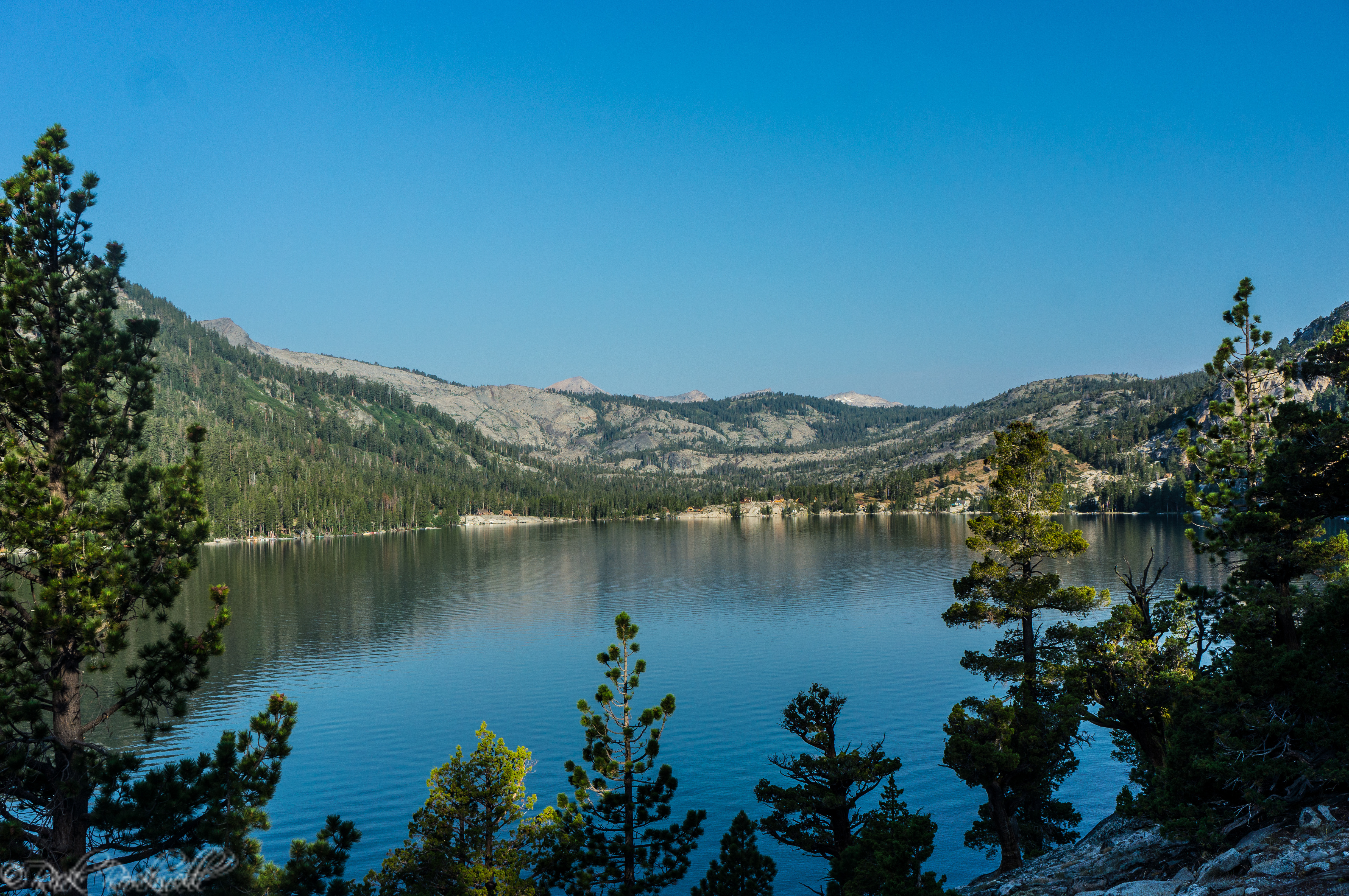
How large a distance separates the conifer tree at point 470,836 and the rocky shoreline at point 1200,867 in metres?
13.8

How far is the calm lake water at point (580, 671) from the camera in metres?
39.2

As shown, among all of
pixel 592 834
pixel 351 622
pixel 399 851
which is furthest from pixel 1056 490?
pixel 351 622

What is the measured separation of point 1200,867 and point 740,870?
39.5ft

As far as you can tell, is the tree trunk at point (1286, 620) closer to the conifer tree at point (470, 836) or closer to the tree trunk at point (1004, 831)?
the tree trunk at point (1004, 831)

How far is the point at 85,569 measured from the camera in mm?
16234

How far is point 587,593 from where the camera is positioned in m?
112

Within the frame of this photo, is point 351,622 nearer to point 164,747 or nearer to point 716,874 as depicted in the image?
point 164,747

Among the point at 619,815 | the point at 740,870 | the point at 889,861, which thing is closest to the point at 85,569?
the point at 619,815

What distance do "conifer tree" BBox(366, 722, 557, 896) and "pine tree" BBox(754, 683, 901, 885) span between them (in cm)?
824

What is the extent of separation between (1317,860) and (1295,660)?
4.56m

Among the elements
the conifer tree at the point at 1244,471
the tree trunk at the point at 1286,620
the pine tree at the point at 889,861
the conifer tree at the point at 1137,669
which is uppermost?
the conifer tree at the point at 1244,471

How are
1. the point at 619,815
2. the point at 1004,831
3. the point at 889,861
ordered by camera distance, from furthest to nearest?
the point at 1004,831, the point at 619,815, the point at 889,861

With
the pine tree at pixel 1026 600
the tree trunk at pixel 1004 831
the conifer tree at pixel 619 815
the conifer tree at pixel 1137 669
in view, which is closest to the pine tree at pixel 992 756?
the tree trunk at pixel 1004 831

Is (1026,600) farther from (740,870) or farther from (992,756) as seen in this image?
(740,870)
